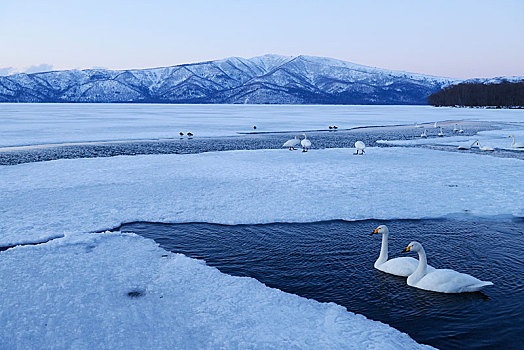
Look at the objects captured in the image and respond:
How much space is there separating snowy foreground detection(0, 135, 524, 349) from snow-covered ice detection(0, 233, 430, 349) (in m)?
0.02

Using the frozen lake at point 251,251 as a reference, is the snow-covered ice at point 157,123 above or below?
above

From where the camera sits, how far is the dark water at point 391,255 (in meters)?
6.57

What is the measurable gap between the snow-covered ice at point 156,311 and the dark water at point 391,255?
54 centimetres

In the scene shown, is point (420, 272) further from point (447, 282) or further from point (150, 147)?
point (150, 147)

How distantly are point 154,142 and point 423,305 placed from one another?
94.8 ft

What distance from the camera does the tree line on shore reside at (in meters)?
126

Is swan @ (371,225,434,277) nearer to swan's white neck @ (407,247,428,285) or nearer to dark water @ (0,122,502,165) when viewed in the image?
swan's white neck @ (407,247,428,285)

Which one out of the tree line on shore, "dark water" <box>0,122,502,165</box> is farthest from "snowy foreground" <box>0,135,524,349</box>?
the tree line on shore

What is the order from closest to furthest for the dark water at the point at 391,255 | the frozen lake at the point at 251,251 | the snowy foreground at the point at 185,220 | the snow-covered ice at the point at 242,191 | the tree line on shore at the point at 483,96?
the snowy foreground at the point at 185,220 → the frozen lake at the point at 251,251 → the dark water at the point at 391,255 → the snow-covered ice at the point at 242,191 → the tree line on shore at the point at 483,96

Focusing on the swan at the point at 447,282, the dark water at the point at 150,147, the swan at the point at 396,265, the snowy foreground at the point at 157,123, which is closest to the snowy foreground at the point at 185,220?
the swan at the point at 447,282

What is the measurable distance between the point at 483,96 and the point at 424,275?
146041 millimetres

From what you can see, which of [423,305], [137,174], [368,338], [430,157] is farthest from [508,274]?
[430,157]

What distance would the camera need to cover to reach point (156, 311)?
22.0 ft

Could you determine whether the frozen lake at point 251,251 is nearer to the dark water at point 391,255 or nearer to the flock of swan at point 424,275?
the dark water at point 391,255
